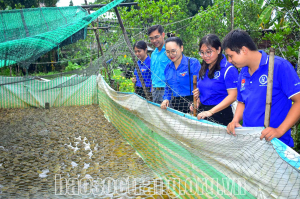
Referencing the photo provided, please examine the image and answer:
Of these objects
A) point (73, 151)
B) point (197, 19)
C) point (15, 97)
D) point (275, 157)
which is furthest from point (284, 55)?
point (15, 97)

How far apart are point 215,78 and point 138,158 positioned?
1.74 meters

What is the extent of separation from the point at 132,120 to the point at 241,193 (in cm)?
226

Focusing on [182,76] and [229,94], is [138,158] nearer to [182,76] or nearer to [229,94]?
[182,76]

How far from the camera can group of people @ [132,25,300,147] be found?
4.57 ft

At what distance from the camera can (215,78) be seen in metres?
2.15

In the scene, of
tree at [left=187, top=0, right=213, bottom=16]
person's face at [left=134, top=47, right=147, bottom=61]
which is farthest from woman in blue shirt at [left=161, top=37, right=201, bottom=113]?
tree at [left=187, top=0, right=213, bottom=16]

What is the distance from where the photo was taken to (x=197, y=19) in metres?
8.13

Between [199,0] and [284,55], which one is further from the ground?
[199,0]

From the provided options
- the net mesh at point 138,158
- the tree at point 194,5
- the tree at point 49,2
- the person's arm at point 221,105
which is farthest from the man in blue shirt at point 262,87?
the tree at point 194,5

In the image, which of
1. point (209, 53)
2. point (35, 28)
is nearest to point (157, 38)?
point (209, 53)

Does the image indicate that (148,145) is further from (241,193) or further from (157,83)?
(241,193)

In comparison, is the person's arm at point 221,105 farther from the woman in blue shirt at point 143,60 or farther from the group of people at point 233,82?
the woman in blue shirt at point 143,60

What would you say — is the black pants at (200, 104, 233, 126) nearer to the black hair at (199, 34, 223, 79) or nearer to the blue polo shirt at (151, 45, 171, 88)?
the black hair at (199, 34, 223, 79)

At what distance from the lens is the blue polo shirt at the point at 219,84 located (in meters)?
2.05
